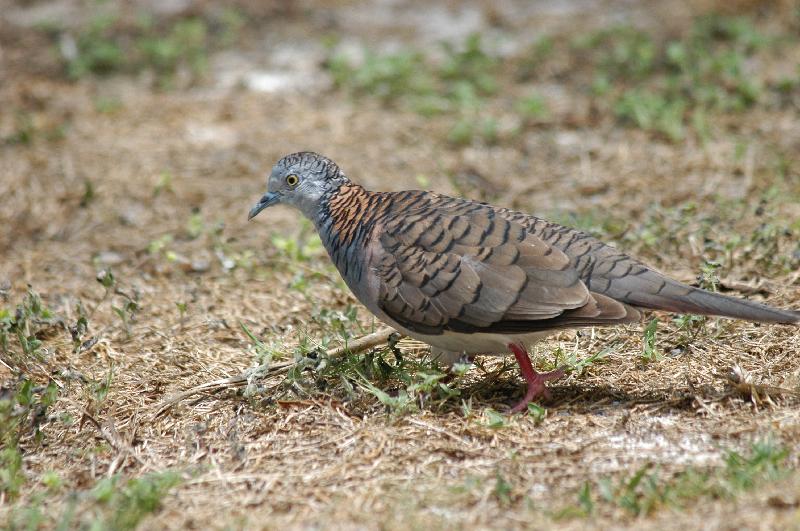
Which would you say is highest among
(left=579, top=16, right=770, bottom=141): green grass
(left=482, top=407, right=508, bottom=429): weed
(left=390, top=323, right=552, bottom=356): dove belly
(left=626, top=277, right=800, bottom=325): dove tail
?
(left=579, top=16, right=770, bottom=141): green grass

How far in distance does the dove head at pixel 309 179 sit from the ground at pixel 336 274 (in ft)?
1.81

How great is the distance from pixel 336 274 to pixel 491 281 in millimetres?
1686

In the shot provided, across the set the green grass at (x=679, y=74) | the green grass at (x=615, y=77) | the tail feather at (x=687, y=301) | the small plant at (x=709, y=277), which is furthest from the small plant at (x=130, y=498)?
the green grass at (x=679, y=74)

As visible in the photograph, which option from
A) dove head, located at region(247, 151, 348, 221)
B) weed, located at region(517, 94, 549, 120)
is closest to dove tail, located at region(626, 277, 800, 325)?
dove head, located at region(247, 151, 348, 221)

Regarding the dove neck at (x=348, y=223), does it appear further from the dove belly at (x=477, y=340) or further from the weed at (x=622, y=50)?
the weed at (x=622, y=50)

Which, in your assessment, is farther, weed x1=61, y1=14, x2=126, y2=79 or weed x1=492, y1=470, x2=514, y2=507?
weed x1=61, y1=14, x2=126, y2=79

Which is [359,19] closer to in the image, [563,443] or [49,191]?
[49,191]

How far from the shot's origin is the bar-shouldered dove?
3.74 metres

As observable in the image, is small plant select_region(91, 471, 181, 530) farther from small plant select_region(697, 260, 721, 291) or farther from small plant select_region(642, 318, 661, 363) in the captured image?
small plant select_region(697, 260, 721, 291)

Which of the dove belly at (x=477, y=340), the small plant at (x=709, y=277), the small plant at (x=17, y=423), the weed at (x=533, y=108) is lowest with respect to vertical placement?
the small plant at (x=17, y=423)

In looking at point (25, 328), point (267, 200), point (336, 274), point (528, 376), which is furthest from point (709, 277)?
point (25, 328)

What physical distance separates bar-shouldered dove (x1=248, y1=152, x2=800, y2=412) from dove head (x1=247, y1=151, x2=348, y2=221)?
1.05ft

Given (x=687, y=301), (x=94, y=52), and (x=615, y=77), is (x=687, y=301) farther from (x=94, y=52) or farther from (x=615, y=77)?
(x=94, y=52)

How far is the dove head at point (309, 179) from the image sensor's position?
4.60m
